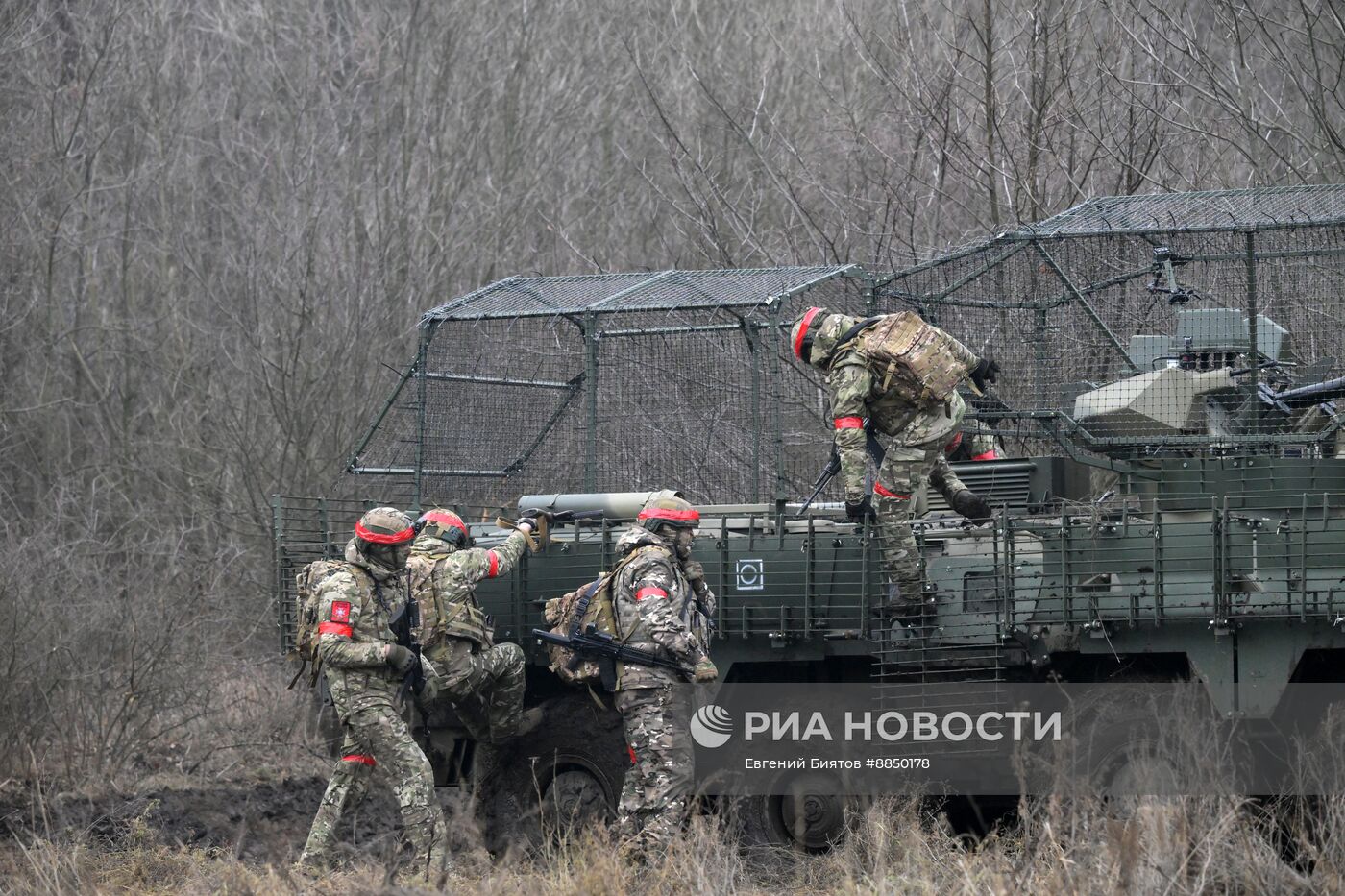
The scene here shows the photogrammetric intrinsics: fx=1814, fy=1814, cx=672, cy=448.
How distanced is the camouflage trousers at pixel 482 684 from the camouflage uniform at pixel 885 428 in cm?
203

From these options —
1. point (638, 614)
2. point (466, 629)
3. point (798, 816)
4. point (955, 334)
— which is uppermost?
point (955, 334)

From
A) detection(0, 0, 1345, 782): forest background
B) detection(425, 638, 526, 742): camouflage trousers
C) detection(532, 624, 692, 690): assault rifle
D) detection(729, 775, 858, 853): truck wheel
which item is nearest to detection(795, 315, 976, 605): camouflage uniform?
detection(532, 624, 692, 690): assault rifle

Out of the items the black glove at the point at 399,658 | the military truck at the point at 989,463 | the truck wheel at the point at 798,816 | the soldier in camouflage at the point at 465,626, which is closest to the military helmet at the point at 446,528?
the soldier in camouflage at the point at 465,626

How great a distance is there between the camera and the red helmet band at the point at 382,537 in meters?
8.76

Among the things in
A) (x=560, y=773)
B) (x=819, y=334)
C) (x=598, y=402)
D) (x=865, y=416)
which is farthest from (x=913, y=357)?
(x=598, y=402)

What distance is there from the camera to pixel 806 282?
10992 mm

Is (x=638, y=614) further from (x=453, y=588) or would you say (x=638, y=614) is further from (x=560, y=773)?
(x=560, y=773)

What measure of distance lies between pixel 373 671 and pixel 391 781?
0.61 m

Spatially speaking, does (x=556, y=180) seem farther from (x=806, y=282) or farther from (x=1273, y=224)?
(x=1273, y=224)

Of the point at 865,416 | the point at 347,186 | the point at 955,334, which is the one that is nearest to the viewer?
the point at 865,416

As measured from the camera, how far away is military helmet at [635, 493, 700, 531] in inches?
351

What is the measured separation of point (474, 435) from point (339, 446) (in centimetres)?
471

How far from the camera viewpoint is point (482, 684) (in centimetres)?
952

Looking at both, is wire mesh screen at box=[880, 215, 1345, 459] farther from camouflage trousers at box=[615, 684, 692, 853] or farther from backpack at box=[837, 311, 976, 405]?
camouflage trousers at box=[615, 684, 692, 853]
